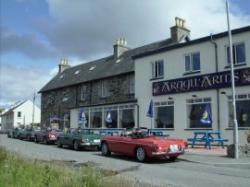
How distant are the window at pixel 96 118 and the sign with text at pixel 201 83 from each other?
8.17 meters

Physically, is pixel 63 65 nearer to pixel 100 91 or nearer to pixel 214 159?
pixel 100 91

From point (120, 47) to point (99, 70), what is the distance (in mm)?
3088

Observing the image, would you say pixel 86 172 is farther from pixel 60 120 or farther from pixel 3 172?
pixel 60 120

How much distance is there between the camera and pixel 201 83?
24766 mm

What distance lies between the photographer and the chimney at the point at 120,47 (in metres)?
39.3

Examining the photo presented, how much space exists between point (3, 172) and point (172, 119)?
18744 mm

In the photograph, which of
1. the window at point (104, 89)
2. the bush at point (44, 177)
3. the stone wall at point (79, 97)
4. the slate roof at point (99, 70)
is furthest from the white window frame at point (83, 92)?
the bush at point (44, 177)

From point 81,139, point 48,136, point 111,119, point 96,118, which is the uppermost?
point 96,118

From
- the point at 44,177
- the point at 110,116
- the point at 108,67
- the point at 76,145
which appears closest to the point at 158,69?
the point at 110,116

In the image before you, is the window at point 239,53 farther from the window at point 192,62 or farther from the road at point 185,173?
the road at point 185,173

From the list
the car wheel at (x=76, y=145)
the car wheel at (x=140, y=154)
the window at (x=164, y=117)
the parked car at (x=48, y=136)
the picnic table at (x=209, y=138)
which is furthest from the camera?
the parked car at (x=48, y=136)

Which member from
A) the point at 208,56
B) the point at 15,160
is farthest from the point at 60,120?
the point at 15,160

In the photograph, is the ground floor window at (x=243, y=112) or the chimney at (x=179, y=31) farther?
the chimney at (x=179, y=31)

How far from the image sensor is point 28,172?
350 inches
